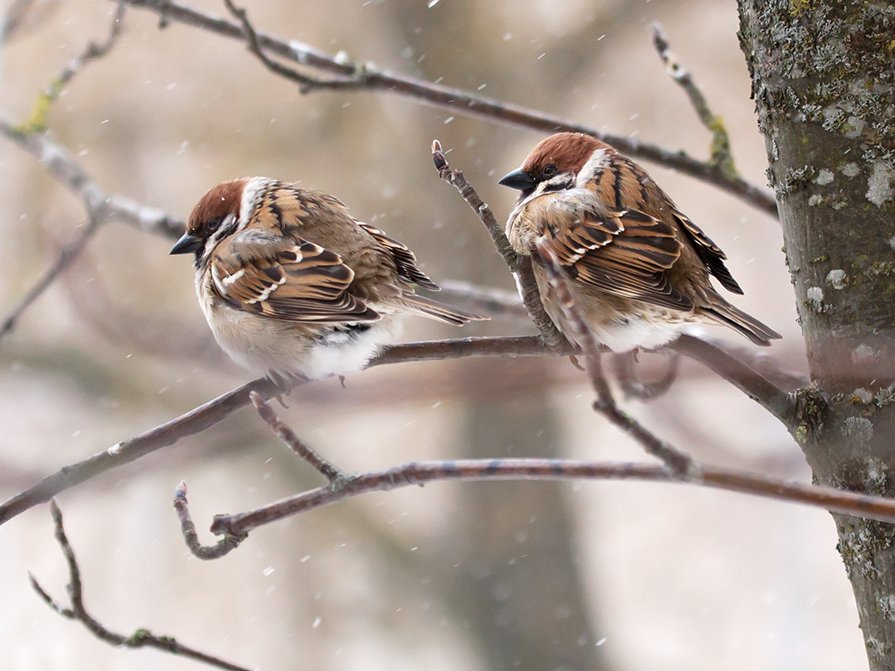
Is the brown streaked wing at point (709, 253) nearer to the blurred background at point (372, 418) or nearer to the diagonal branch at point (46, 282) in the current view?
the diagonal branch at point (46, 282)

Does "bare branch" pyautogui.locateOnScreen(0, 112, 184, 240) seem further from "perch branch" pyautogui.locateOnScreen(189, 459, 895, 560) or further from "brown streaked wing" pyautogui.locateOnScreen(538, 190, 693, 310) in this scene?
"perch branch" pyautogui.locateOnScreen(189, 459, 895, 560)

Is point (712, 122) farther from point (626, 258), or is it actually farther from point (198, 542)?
point (198, 542)

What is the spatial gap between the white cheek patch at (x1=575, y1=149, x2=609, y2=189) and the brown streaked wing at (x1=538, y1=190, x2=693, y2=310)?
0.12m

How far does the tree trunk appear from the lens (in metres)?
1.22

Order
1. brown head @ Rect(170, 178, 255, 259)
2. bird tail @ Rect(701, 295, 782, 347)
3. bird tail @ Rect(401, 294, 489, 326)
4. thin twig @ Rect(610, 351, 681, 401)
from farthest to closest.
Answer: brown head @ Rect(170, 178, 255, 259) → bird tail @ Rect(401, 294, 489, 326) → bird tail @ Rect(701, 295, 782, 347) → thin twig @ Rect(610, 351, 681, 401)

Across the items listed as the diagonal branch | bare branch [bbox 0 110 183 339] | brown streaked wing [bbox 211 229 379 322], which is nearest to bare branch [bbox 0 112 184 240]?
bare branch [bbox 0 110 183 339]

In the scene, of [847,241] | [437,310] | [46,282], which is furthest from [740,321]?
[46,282]

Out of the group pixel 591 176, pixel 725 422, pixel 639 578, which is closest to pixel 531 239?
pixel 591 176

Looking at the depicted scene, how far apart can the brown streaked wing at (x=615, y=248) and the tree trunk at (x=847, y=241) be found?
48cm

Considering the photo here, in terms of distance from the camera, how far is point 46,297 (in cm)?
580

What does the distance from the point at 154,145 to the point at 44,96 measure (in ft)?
10.4

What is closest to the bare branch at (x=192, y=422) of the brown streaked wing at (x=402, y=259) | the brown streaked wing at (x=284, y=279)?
the brown streaked wing at (x=284, y=279)

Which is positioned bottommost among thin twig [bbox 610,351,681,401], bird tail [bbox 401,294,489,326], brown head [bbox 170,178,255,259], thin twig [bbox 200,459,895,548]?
thin twig [bbox 200,459,895,548]

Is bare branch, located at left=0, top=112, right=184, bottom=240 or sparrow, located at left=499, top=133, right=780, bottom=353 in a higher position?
bare branch, located at left=0, top=112, right=184, bottom=240
